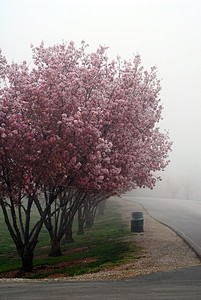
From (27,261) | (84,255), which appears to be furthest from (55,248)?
(27,261)

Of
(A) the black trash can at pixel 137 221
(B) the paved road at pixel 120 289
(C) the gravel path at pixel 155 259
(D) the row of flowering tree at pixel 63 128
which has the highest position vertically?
(D) the row of flowering tree at pixel 63 128

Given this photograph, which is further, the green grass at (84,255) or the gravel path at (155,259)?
the green grass at (84,255)

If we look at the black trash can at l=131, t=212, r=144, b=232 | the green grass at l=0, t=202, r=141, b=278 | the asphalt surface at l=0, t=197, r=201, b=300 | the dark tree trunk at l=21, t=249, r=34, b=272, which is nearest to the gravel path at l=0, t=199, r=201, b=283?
the green grass at l=0, t=202, r=141, b=278

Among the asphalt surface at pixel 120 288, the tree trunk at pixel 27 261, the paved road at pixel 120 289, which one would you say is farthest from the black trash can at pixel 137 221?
the paved road at pixel 120 289

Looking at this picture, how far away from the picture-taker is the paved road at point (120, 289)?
902 cm

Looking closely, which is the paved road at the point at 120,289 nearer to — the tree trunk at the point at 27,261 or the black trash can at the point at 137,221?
the tree trunk at the point at 27,261

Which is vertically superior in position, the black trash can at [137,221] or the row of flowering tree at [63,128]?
the row of flowering tree at [63,128]

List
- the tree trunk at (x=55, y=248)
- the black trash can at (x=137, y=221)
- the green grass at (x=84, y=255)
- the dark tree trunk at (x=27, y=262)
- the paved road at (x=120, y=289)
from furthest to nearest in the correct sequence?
1. the black trash can at (x=137, y=221)
2. the tree trunk at (x=55, y=248)
3. the dark tree trunk at (x=27, y=262)
4. the green grass at (x=84, y=255)
5. the paved road at (x=120, y=289)

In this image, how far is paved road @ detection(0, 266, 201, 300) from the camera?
9023 millimetres

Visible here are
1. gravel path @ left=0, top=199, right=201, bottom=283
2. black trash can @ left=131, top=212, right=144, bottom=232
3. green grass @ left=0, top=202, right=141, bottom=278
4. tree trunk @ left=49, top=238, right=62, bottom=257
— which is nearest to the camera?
gravel path @ left=0, top=199, right=201, bottom=283

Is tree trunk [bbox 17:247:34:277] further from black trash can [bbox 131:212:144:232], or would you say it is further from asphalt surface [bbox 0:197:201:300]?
black trash can [bbox 131:212:144:232]

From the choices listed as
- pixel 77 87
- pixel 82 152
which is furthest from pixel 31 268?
pixel 77 87

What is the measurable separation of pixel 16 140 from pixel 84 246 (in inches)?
366

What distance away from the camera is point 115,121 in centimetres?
1570
